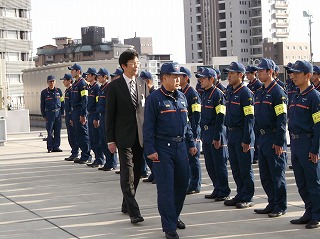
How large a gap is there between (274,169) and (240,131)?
37.0 inches

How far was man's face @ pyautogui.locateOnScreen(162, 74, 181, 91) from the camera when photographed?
8.01m

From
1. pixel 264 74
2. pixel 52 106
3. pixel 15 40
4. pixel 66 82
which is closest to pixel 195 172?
pixel 264 74

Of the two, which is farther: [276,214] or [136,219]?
[276,214]

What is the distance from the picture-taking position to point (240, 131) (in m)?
9.50

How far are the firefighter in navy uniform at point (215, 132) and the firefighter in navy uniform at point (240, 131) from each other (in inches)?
15.0

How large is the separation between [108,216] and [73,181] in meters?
3.71

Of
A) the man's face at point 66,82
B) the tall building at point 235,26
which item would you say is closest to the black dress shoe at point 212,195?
the man's face at point 66,82

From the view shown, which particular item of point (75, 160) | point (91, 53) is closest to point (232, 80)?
point (75, 160)

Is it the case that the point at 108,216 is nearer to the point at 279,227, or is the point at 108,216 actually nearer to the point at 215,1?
the point at 279,227

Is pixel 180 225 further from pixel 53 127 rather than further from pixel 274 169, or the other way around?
pixel 53 127

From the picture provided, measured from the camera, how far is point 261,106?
29.1 ft

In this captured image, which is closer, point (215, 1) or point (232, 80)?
point (232, 80)

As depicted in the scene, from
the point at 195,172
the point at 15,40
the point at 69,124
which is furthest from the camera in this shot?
the point at 15,40

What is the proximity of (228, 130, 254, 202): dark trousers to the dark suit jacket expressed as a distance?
4.51ft
